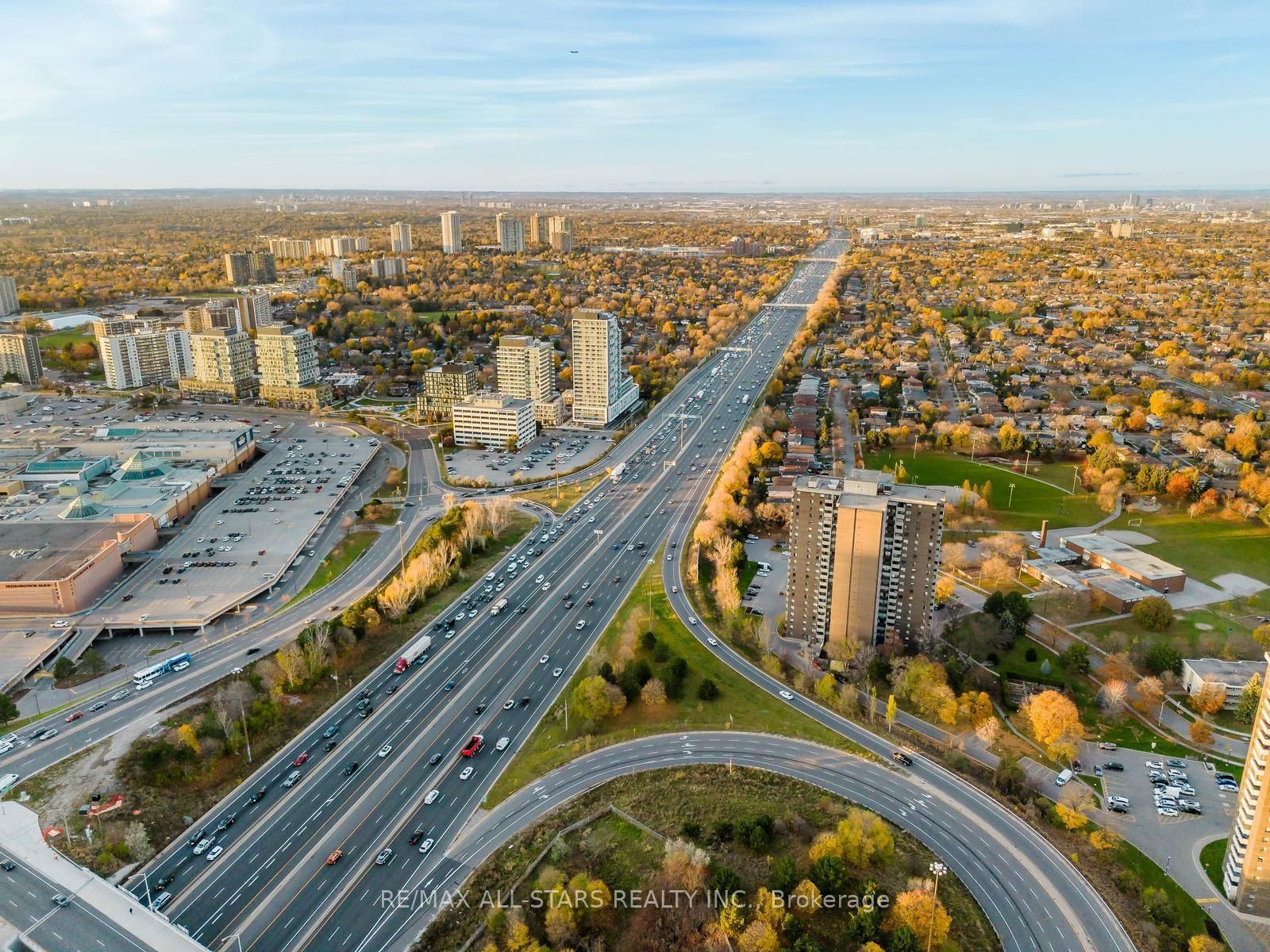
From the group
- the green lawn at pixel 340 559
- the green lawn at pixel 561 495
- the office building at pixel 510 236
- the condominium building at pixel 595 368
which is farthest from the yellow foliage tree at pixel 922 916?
the office building at pixel 510 236

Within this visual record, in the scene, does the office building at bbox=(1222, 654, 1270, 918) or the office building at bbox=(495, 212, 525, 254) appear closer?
the office building at bbox=(1222, 654, 1270, 918)

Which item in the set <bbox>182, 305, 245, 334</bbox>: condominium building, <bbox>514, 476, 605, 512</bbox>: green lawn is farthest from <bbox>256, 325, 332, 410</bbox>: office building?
<bbox>514, 476, 605, 512</bbox>: green lawn

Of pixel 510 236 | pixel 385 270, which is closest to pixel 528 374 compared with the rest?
pixel 385 270

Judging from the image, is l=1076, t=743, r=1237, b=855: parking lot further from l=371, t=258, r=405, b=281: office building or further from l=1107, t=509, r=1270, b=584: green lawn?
l=371, t=258, r=405, b=281: office building

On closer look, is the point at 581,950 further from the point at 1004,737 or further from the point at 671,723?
the point at 1004,737

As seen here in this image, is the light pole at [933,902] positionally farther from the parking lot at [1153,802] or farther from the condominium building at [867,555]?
the condominium building at [867,555]

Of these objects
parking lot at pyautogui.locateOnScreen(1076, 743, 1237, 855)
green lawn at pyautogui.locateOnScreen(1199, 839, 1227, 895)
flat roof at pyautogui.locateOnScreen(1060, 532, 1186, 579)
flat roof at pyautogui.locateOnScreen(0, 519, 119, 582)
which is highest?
flat roof at pyautogui.locateOnScreen(0, 519, 119, 582)
